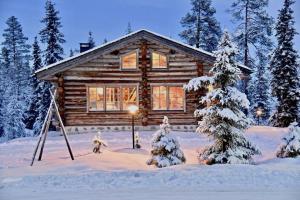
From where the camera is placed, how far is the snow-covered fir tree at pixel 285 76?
105 ft

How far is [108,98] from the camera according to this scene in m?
27.2

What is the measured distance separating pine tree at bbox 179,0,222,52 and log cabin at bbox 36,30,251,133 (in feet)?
52.4

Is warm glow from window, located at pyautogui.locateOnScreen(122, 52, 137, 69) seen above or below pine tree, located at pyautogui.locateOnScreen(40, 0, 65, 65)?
below

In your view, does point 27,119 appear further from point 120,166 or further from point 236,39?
point 120,166

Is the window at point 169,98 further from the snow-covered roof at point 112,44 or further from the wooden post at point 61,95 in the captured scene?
the wooden post at point 61,95

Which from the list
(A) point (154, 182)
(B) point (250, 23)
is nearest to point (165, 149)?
(A) point (154, 182)

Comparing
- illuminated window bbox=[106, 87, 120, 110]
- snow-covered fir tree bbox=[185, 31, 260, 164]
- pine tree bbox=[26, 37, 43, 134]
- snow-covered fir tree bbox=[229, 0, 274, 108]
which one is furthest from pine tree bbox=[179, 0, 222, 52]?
snow-covered fir tree bbox=[185, 31, 260, 164]

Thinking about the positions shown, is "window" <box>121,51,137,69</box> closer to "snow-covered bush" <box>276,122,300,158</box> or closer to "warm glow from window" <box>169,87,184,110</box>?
"warm glow from window" <box>169,87,184,110</box>

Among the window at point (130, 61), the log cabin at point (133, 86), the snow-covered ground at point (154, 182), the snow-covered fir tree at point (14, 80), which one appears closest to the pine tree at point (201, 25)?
the log cabin at point (133, 86)

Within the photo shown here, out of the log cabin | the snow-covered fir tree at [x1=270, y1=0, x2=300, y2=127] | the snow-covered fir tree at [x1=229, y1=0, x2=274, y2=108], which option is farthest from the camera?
the snow-covered fir tree at [x1=229, y1=0, x2=274, y2=108]

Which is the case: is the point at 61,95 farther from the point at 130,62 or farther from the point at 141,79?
the point at 141,79

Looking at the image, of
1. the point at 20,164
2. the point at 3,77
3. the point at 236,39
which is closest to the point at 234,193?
the point at 20,164

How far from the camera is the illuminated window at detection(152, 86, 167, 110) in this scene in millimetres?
27219

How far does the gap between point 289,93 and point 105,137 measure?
1452 centimetres
